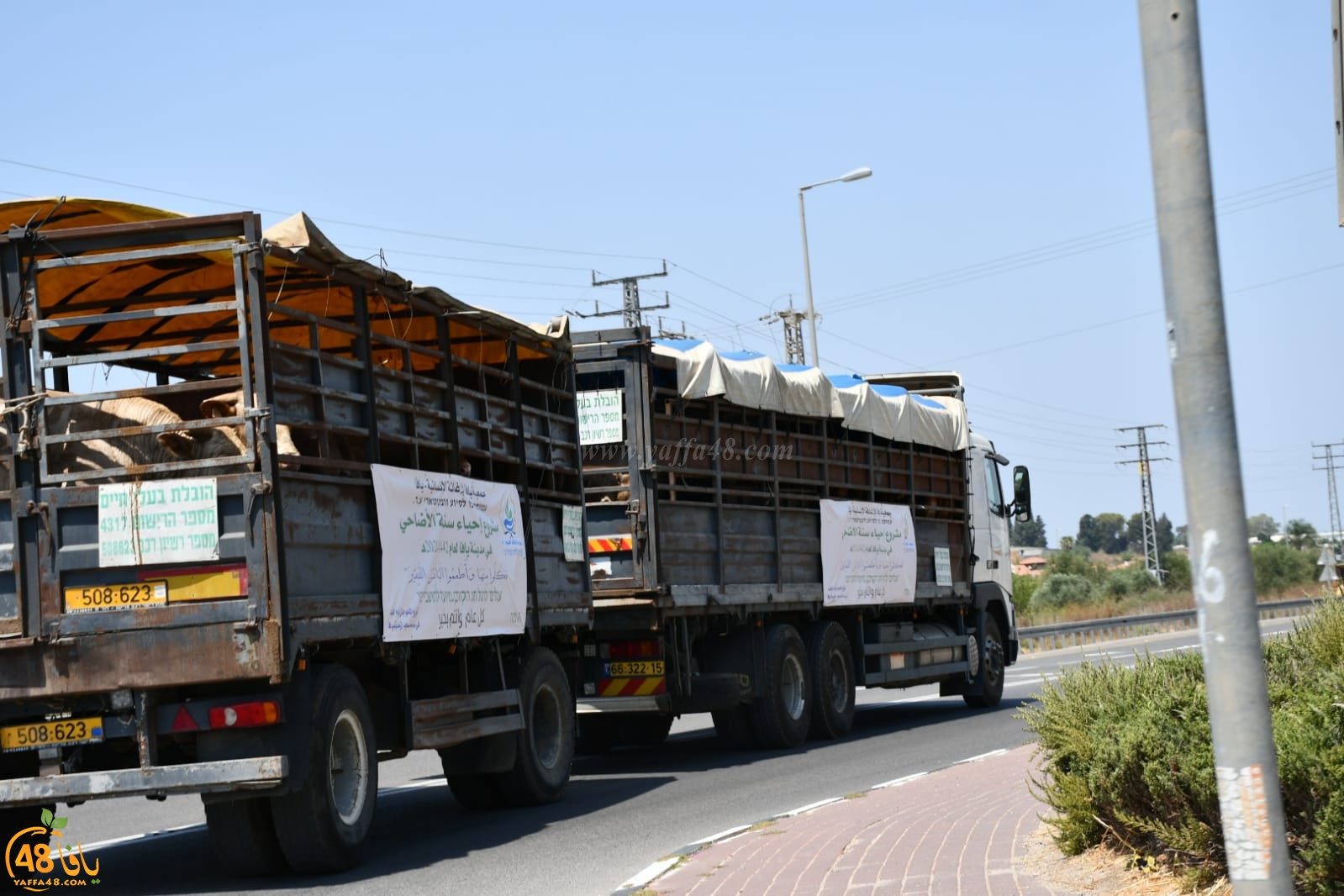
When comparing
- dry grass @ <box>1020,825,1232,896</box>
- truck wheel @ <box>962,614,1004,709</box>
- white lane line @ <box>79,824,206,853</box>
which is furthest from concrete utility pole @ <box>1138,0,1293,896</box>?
truck wheel @ <box>962,614,1004,709</box>

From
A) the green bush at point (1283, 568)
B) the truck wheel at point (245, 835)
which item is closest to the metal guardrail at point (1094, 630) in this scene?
the green bush at point (1283, 568)

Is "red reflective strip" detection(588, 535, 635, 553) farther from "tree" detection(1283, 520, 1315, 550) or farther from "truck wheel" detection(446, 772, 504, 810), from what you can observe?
"tree" detection(1283, 520, 1315, 550)

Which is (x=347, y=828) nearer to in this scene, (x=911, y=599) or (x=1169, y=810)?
(x=1169, y=810)

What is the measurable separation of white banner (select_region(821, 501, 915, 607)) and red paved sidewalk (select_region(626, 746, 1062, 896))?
19.0 feet

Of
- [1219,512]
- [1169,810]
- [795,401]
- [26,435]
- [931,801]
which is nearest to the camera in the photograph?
[1219,512]

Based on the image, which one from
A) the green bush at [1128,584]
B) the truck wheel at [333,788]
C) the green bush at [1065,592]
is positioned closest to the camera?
the truck wheel at [333,788]

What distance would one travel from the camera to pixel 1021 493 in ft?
72.6

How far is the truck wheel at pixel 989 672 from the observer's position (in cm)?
2091

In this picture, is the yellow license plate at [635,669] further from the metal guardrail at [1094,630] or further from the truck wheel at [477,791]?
the metal guardrail at [1094,630]

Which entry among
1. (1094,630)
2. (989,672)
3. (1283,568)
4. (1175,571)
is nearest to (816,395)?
(989,672)

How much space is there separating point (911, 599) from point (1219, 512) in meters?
14.7

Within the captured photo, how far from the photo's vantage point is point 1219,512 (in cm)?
427

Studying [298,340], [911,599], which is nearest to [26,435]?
[298,340]

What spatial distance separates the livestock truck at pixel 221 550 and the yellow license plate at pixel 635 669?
3.65 metres
